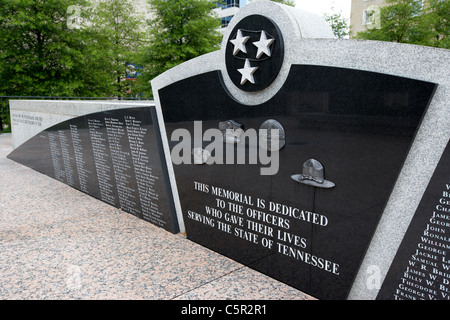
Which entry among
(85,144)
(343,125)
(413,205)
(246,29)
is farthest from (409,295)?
(85,144)

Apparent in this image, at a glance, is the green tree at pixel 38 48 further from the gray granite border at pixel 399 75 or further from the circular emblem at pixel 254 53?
the gray granite border at pixel 399 75

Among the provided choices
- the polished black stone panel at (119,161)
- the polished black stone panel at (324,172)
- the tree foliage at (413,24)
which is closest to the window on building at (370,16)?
the tree foliage at (413,24)

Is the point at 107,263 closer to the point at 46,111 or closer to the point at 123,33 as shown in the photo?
the point at 46,111

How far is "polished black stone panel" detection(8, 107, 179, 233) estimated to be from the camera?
478 centimetres

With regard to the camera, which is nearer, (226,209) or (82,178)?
(226,209)

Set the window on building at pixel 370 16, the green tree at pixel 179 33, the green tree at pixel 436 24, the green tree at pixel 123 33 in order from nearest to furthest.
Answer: the green tree at pixel 436 24 → the green tree at pixel 179 33 → the window on building at pixel 370 16 → the green tree at pixel 123 33

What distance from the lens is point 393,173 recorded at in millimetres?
2539

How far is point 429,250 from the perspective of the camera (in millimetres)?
2420

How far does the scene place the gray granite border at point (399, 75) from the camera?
230 cm

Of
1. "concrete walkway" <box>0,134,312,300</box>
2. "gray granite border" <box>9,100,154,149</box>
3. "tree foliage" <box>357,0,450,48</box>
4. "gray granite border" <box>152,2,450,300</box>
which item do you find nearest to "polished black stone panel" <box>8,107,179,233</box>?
"gray granite border" <box>9,100,154,149</box>

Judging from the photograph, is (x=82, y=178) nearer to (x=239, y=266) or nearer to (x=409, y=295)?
(x=239, y=266)

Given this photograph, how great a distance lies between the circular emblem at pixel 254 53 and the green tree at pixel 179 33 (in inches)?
722

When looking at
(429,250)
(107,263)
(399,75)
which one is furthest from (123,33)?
(429,250)

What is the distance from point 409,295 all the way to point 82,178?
18.8 feet
